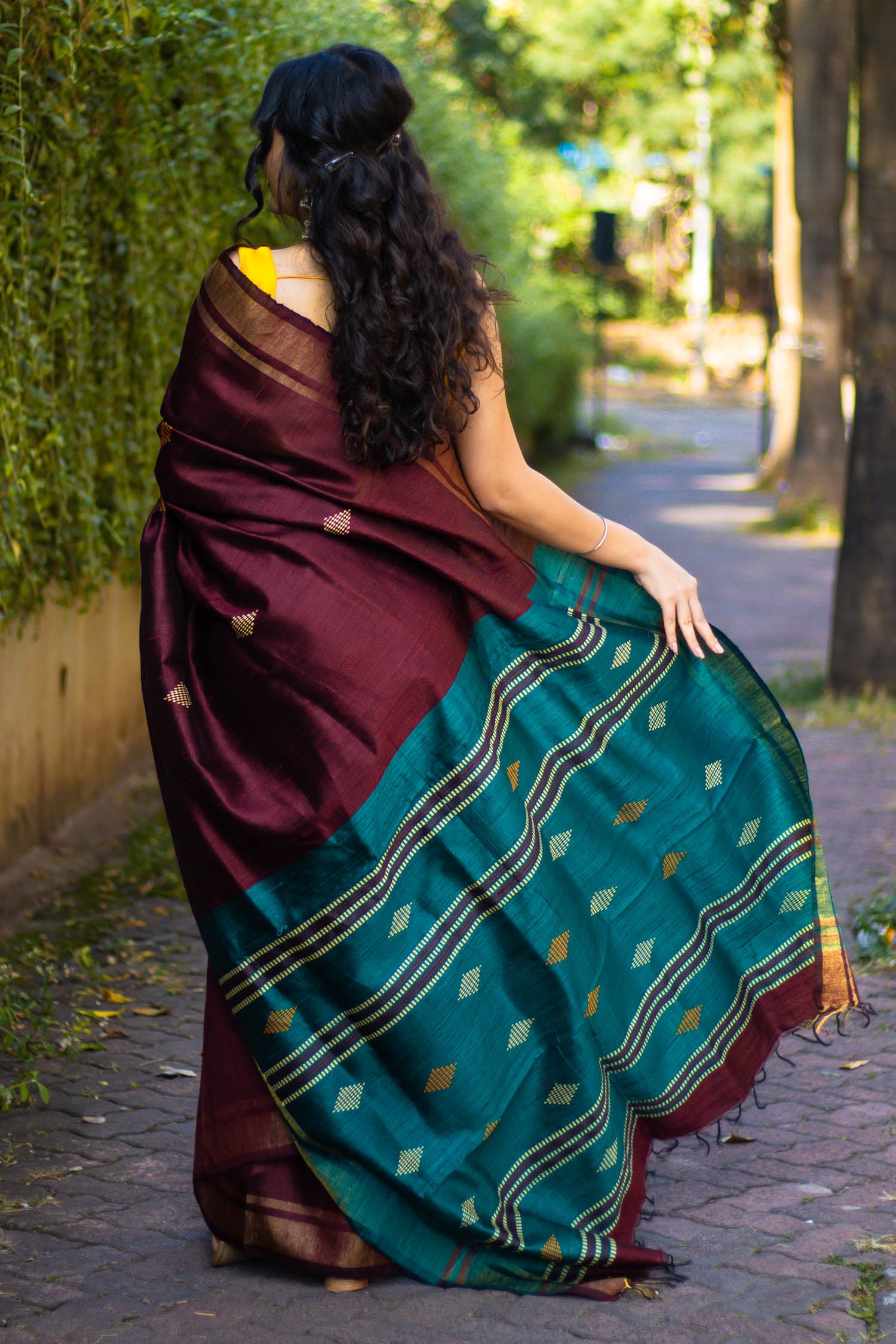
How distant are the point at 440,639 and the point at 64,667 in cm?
311

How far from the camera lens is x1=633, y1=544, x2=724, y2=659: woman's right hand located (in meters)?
2.80

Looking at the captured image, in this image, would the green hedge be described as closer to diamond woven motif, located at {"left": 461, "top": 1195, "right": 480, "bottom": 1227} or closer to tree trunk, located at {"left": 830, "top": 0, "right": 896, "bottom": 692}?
diamond woven motif, located at {"left": 461, "top": 1195, "right": 480, "bottom": 1227}

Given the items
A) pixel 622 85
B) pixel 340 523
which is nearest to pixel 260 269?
pixel 340 523

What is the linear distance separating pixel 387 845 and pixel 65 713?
3.18 metres

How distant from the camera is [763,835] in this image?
113 inches

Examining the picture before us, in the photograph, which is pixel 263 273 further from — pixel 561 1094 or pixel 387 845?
pixel 561 1094

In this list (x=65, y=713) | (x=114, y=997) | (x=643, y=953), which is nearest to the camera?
(x=643, y=953)

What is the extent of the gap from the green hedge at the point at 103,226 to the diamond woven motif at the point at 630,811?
1070 mm

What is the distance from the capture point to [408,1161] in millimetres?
2459

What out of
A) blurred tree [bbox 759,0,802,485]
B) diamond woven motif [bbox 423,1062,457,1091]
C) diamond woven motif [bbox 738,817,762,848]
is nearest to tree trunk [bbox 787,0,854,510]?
blurred tree [bbox 759,0,802,485]

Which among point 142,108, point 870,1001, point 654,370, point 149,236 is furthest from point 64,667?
point 654,370

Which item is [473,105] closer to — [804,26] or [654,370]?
[804,26]

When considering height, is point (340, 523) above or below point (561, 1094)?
above

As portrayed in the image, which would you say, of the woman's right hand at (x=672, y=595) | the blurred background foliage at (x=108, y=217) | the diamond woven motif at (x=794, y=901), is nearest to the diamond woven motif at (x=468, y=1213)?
the diamond woven motif at (x=794, y=901)
